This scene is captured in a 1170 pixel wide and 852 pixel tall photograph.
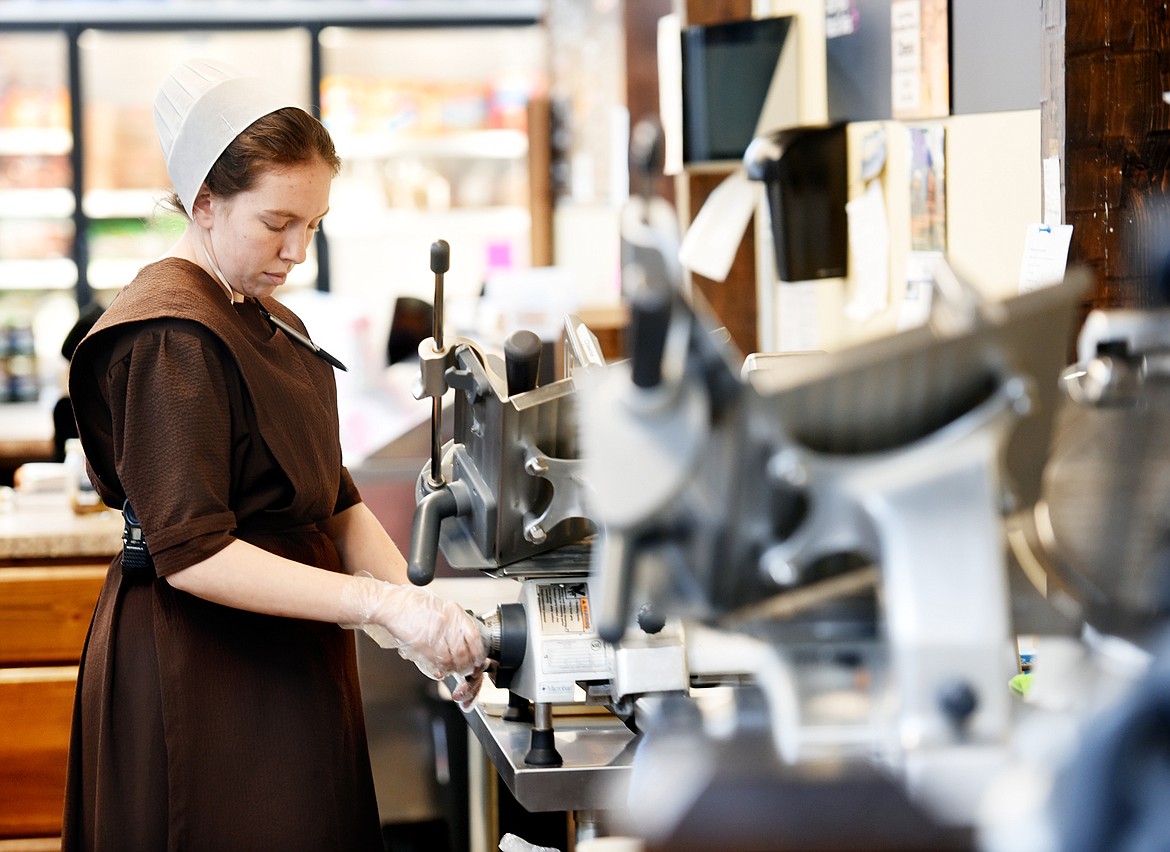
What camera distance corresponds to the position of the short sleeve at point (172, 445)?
5.26ft

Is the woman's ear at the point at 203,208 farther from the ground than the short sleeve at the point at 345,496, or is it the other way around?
the woman's ear at the point at 203,208

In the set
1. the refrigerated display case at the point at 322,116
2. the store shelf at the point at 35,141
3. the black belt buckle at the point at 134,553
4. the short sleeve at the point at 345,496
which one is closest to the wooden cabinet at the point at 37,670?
the short sleeve at the point at 345,496

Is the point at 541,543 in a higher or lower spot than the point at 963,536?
lower

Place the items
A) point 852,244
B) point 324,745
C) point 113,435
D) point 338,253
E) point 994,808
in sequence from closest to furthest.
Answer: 1. point 994,808
2. point 113,435
3. point 324,745
4. point 852,244
5. point 338,253

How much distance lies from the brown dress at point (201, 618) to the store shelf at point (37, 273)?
469 centimetres

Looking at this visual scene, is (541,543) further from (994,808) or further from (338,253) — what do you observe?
(338,253)

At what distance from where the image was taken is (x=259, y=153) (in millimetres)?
1695

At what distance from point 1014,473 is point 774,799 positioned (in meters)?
0.26

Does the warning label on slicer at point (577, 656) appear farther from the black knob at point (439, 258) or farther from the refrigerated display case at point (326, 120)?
the refrigerated display case at point (326, 120)

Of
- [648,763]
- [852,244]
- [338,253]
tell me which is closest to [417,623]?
[648,763]

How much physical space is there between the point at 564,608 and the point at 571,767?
181mm

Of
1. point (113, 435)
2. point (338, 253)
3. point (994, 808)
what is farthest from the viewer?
point (338, 253)

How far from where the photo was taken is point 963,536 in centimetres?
82

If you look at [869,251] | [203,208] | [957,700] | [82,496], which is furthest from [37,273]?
[957,700]
